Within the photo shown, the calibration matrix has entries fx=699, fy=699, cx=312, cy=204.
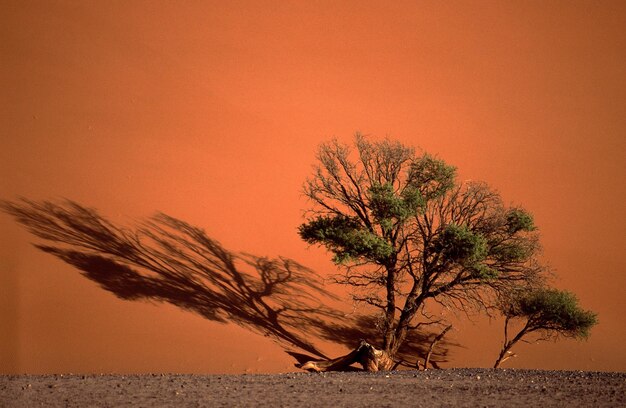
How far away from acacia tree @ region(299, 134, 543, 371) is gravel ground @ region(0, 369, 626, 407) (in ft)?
12.5

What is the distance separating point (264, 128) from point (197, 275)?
11.9m

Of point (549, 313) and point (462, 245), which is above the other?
point (462, 245)

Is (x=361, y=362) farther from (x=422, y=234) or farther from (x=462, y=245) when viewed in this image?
(x=422, y=234)

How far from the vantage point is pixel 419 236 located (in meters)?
17.1

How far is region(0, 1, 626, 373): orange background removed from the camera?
16.1 metres

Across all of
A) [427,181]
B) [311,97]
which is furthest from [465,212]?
[311,97]

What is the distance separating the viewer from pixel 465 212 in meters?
16.5

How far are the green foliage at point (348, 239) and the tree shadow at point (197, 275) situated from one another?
244 cm

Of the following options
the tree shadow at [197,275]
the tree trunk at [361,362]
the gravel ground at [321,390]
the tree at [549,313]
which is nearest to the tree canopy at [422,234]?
the tree at [549,313]

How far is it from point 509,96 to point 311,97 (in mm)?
10809

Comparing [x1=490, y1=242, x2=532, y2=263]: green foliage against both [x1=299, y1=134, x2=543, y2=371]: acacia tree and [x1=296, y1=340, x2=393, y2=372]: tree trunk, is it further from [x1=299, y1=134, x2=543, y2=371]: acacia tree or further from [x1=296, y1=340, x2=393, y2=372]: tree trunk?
[x1=296, y1=340, x2=393, y2=372]: tree trunk

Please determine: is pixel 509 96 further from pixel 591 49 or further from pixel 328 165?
pixel 328 165

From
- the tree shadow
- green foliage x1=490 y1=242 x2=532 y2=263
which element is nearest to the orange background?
the tree shadow

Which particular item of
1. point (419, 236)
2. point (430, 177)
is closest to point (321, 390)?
point (430, 177)
